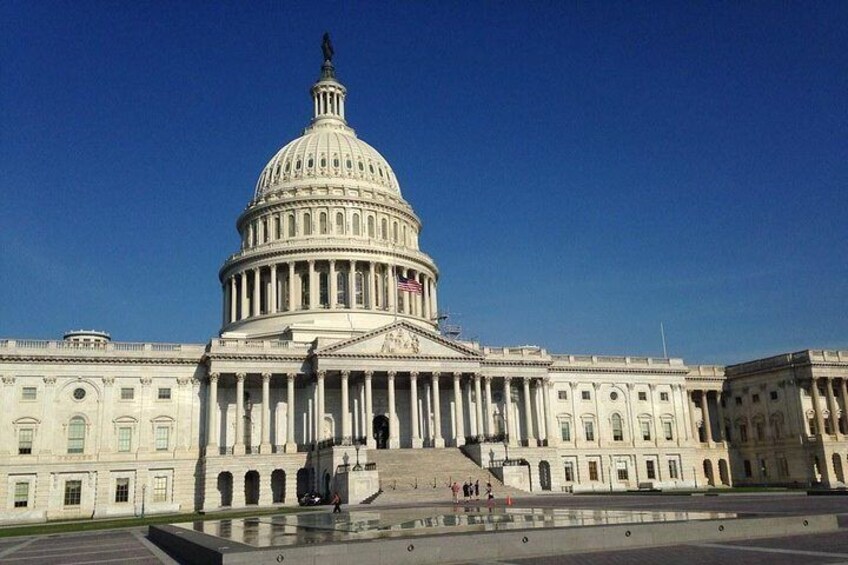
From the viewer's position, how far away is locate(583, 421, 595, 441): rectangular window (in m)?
95.4

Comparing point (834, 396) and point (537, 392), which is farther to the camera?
point (834, 396)

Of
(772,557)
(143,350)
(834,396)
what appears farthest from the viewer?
(834,396)

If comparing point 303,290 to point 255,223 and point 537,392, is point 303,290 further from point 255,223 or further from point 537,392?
point 537,392

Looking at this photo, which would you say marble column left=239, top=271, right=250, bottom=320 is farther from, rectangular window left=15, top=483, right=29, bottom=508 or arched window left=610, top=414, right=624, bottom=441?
arched window left=610, top=414, right=624, bottom=441

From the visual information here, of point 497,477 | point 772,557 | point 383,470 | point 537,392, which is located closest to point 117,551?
point 772,557

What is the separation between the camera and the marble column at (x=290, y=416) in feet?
253

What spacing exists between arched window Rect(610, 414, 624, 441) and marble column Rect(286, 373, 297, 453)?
4016cm

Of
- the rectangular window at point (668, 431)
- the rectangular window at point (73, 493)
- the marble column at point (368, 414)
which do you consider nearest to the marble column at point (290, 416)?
the marble column at point (368, 414)

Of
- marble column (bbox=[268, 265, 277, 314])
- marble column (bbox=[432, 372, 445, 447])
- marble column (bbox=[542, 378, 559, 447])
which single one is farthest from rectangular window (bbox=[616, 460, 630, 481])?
marble column (bbox=[268, 265, 277, 314])

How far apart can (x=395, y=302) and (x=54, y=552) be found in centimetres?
6985

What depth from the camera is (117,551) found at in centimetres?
3011

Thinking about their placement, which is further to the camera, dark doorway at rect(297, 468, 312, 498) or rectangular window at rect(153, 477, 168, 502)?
dark doorway at rect(297, 468, 312, 498)

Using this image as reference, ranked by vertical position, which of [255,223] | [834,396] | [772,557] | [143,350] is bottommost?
[772,557]

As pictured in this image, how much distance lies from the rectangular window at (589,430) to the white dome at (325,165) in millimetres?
42531
